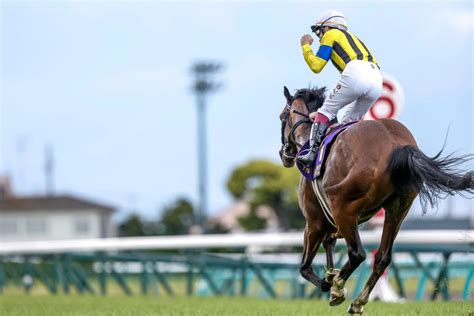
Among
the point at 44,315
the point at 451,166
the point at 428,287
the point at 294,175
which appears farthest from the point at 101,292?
the point at 294,175

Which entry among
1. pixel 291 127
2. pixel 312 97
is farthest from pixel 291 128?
pixel 312 97

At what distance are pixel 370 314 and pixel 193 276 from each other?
8.97m

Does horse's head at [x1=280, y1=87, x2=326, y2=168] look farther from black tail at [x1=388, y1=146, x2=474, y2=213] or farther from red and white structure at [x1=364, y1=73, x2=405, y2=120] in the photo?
red and white structure at [x1=364, y1=73, x2=405, y2=120]

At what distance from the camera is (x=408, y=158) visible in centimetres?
739

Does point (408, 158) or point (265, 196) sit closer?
point (408, 158)

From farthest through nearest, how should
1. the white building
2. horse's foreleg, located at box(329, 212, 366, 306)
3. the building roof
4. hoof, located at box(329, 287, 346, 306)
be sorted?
the building roof
the white building
hoof, located at box(329, 287, 346, 306)
horse's foreleg, located at box(329, 212, 366, 306)

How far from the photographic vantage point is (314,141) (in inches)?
321

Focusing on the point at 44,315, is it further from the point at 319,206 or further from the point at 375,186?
the point at 375,186

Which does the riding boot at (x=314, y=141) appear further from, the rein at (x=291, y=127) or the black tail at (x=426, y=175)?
the black tail at (x=426, y=175)

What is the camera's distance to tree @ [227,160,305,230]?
185 ft

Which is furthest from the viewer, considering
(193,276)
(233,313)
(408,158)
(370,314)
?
(193,276)

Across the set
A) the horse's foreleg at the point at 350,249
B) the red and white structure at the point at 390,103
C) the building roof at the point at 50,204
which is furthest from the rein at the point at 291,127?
the building roof at the point at 50,204

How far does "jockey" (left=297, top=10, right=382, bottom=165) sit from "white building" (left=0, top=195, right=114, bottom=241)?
2468 inches

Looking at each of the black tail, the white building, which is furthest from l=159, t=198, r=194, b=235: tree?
the black tail
